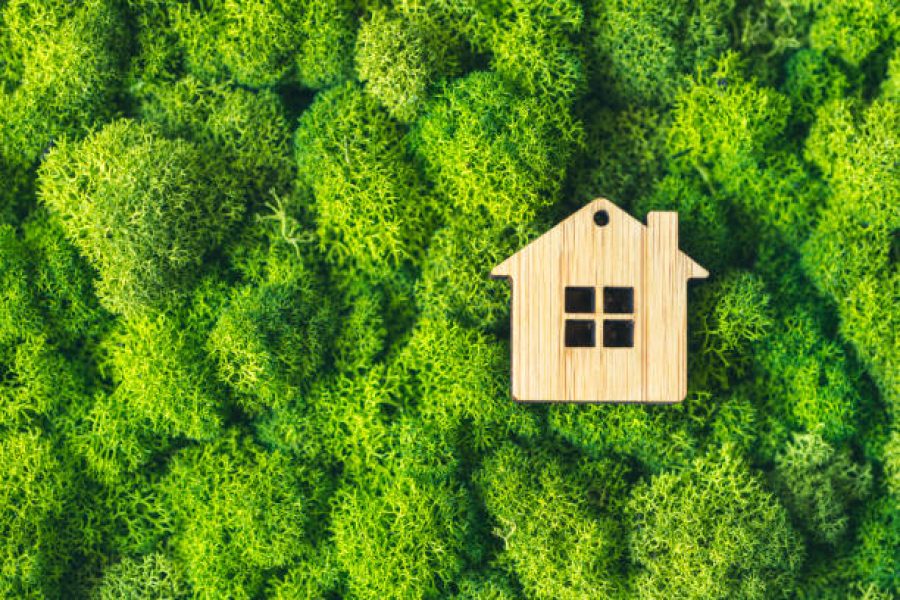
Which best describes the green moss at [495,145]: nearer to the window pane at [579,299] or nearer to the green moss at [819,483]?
the window pane at [579,299]

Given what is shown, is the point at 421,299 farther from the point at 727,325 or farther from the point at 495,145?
the point at 727,325

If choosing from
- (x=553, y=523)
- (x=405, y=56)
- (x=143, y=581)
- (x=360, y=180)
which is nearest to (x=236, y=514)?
(x=143, y=581)

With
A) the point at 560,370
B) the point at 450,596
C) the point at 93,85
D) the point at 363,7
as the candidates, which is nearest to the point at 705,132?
the point at 560,370

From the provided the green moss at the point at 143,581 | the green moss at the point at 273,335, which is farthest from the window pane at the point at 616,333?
the green moss at the point at 143,581

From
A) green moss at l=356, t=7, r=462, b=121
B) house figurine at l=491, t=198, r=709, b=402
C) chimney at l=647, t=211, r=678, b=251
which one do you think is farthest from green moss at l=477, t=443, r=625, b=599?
green moss at l=356, t=7, r=462, b=121

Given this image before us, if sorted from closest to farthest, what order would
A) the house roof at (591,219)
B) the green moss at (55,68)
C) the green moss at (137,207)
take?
the house roof at (591,219) < the green moss at (137,207) < the green moss at (55,68)

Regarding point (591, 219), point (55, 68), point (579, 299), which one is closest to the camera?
point (591, 219)

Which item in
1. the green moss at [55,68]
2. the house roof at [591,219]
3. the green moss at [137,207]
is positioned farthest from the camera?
the green moss at [55,68]

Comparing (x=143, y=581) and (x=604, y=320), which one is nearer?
(x=604, y=320)
